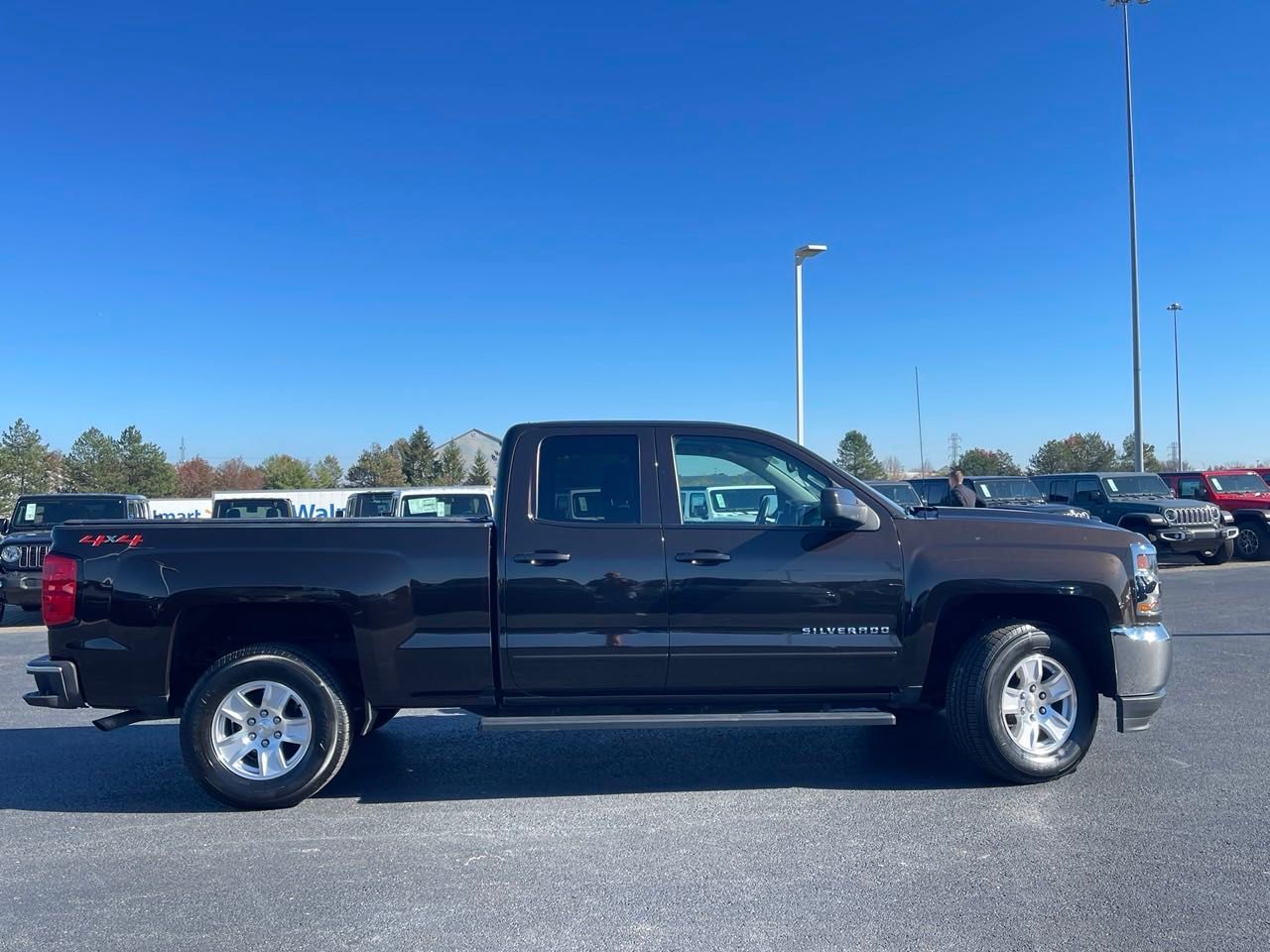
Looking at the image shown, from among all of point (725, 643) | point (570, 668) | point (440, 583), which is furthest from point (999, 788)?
point (440, 583)

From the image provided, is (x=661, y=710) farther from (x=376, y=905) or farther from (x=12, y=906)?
(x=12, y=906)

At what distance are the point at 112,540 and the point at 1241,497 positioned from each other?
68.5ft

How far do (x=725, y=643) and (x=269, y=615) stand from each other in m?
Result: 2.46

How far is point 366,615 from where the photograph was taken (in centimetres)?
495

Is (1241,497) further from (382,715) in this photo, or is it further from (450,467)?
(450,467)

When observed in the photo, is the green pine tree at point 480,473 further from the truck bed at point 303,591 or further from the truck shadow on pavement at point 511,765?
the truck bed at point 303,591

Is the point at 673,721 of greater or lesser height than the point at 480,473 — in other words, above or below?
below

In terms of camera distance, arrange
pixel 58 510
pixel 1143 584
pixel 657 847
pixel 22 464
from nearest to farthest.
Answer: pixel 657 847, pixel 1143 584, pixel 58 510, pixel 22 464

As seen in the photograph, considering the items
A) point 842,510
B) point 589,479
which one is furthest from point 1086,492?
point 589,479

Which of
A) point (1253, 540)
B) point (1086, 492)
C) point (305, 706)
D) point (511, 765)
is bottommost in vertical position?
point (511, 765)

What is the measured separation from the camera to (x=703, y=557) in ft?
16.4

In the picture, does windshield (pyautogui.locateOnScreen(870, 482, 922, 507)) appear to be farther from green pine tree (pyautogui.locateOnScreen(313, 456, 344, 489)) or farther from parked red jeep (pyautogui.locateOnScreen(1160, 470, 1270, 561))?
green pine tree (pyautogui.locateOnScreen(313, 456, 344, 489))

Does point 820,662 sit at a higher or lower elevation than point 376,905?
higher

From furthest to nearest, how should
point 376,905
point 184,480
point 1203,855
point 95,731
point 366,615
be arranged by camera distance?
point 184,480
point 95,731
point 366,615
point 1203,855
point 376,905
